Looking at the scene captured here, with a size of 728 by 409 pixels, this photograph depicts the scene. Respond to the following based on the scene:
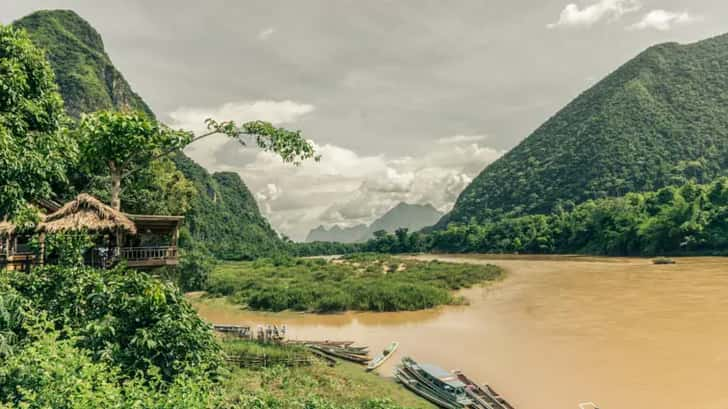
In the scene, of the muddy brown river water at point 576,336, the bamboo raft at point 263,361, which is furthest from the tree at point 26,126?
the muddy brown river water at point 576,336

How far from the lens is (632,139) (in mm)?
81812

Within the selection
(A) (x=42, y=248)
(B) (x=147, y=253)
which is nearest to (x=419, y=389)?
(B) (x=147, y=253)

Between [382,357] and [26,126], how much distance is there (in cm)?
1123

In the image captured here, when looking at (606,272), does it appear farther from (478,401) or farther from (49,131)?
(49,131)

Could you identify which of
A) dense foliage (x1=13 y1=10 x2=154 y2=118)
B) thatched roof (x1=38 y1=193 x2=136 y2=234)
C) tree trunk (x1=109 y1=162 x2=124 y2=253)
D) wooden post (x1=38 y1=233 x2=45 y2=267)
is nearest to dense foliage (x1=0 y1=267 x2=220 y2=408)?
thatched roof (x1=38 y1=193 x2=136 y2=234)

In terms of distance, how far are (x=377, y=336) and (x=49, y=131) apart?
1382 centimetres

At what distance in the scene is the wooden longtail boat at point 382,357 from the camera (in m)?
12.9

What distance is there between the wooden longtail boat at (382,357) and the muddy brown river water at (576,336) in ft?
0.89

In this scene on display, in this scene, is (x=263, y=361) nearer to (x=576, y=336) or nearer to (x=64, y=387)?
(x=64, y=387)

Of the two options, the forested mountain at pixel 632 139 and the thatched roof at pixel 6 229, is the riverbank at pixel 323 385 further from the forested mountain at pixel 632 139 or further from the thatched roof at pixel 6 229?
the forested mountain at pixel 632 139

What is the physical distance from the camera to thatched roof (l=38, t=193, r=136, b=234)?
8.14 m

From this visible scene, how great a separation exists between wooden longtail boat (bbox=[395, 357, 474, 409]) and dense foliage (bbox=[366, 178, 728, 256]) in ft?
137

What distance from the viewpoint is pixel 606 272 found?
111 feet

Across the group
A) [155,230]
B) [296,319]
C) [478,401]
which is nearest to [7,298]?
[155,230]
